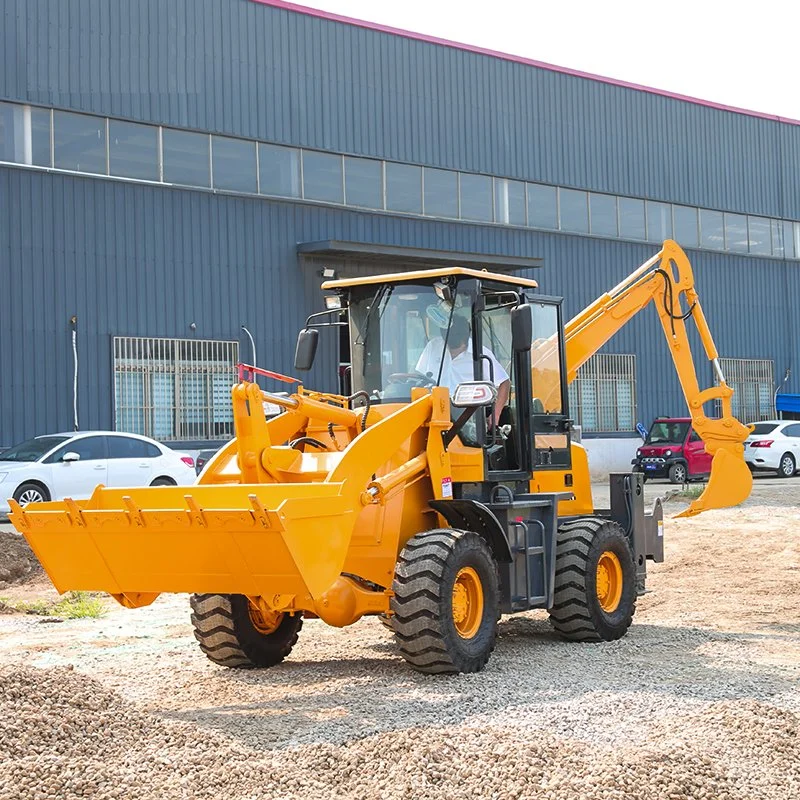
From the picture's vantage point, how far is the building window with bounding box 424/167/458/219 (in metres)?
30.7

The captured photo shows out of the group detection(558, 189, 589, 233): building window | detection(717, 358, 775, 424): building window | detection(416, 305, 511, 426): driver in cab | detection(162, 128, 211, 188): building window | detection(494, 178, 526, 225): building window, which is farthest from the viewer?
detection(717, 358, 775, 424): building window

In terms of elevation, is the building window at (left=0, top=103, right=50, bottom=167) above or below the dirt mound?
above

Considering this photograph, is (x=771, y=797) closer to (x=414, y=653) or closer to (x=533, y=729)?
(x=533, y=729)

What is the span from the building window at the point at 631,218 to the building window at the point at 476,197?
190 inches

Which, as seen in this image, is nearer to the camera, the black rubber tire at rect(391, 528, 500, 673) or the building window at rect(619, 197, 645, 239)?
the black rubber tire at rect(391, 528, 500, 673)

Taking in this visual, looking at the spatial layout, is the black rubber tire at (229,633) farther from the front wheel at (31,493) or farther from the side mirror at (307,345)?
the front wheel at (31,493)

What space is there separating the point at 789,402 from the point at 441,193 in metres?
14.0

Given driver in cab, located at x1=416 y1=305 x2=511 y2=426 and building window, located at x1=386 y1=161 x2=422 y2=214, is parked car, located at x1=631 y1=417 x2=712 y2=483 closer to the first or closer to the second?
building window, located at x1=386 y1=161 x2=422 y2=214

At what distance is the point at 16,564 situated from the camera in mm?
16094

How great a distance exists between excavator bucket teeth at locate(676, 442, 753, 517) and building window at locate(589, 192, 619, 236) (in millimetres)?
22136

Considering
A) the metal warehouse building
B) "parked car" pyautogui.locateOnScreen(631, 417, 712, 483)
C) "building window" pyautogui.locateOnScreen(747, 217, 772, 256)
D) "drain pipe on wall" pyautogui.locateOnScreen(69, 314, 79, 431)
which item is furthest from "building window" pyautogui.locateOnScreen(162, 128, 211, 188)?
"building window" pyautogui.locateOnScreen(747, 217, 772, 256)

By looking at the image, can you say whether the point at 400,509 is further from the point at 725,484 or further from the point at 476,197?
the point at 476,197

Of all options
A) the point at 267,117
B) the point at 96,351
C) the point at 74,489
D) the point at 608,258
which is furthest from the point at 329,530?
the point at 608,258

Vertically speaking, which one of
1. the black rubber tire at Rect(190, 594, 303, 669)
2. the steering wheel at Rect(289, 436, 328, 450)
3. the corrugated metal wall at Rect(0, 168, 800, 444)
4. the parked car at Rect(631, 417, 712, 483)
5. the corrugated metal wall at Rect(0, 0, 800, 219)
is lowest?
the black rubber tire at Rect(190, 594, 303, 669)
